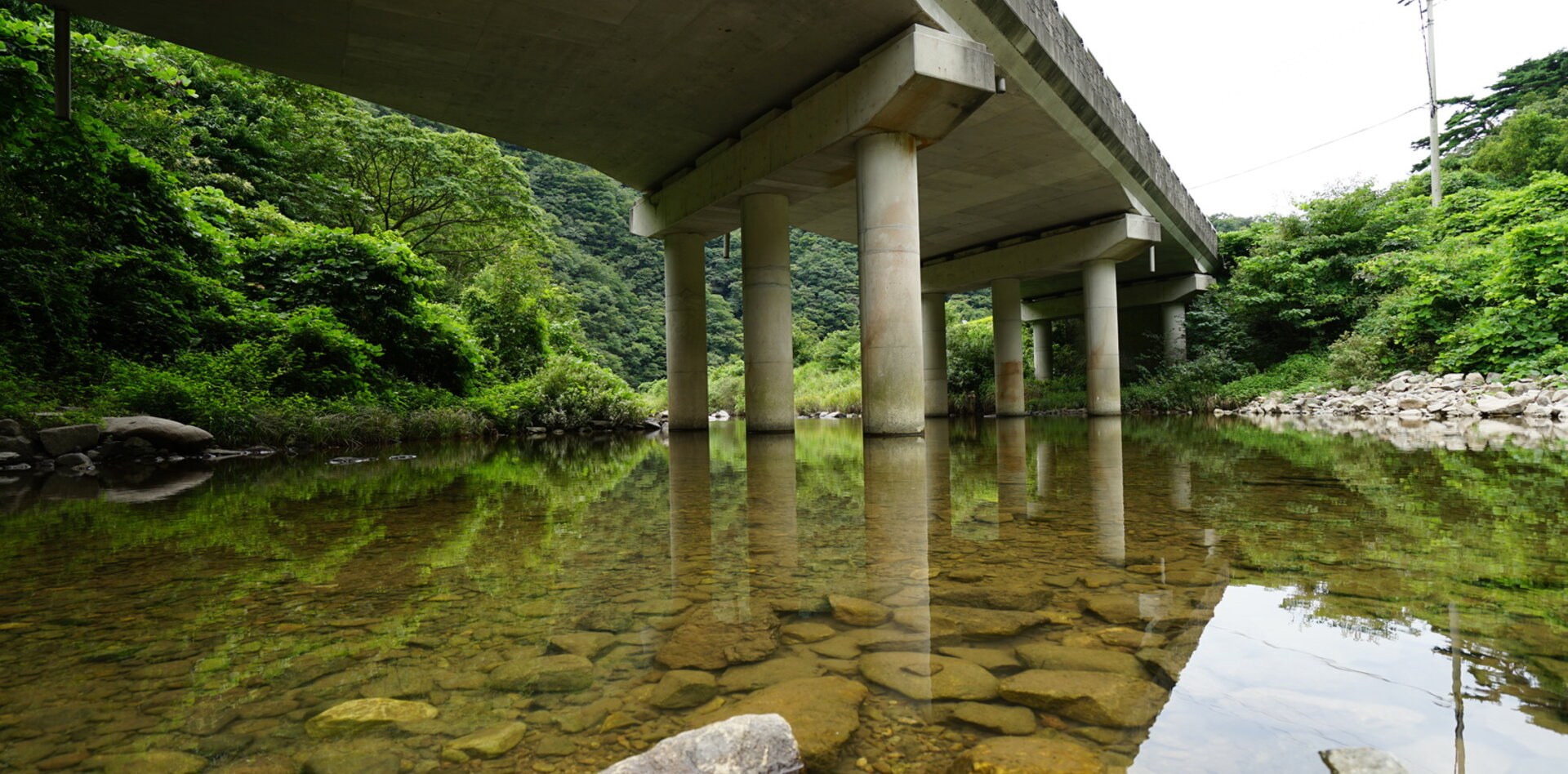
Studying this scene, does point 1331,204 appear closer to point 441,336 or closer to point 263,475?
point 441,336

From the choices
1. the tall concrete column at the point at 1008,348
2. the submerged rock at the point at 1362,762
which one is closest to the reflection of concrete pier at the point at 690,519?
the submerged rock at the point at 1362,762

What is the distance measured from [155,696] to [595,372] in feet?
52.0

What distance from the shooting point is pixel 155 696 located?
5.41 ft

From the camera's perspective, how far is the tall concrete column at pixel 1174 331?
26.9 meters

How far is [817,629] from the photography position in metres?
2.05

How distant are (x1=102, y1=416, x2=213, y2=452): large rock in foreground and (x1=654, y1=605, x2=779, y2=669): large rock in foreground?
355 inches

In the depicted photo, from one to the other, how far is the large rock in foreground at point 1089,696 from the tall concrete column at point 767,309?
11.9m

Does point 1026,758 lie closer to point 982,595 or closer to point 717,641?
point 717,641

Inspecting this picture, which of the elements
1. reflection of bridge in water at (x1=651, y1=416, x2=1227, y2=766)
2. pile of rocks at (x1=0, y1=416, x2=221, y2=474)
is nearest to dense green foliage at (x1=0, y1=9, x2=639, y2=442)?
pile of rocks at (x1=0, y1=416, x2=221, y2=474)

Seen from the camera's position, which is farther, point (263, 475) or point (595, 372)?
point (595, 372)

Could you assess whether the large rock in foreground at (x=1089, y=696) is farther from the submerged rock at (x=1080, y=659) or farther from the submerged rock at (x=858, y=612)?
the submerged rock at (x=858, y=612)

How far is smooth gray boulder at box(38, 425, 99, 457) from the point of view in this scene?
7.53m

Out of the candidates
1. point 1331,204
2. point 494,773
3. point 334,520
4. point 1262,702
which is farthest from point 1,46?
point 1331,204

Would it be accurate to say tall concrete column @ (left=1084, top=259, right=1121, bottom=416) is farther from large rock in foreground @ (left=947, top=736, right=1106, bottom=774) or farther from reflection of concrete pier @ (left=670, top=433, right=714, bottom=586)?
large rock in foreground @ (left=947, top=736, right=1106, bottom=774)
